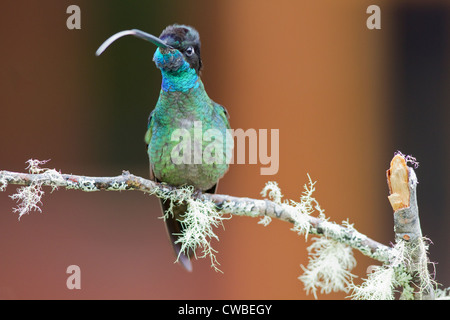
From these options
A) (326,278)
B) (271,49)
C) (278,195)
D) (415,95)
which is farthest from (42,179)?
(415,95)

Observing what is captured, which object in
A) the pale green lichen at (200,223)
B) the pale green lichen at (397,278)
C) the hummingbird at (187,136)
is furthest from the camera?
the hummingbird at (187,136)

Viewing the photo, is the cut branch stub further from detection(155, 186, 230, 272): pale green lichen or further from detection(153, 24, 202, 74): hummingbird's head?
detection(153, 24, 202, 74): hummingbird's head

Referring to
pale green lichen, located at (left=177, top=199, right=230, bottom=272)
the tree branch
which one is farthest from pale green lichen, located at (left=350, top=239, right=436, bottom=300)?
pale green lichen, located at (left=177, top=199, right=230, bottom=272)

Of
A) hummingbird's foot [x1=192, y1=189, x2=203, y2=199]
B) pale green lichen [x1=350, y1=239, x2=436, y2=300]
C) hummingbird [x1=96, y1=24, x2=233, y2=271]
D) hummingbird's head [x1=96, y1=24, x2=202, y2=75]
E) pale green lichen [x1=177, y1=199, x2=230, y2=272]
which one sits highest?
hummingbird's head [x1=96, y1=24, x2=202, y2=75]

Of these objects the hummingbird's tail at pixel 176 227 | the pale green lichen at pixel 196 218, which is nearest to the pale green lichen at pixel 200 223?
the pale green lichen at pixel 196 218

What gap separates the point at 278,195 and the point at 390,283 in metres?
0.35

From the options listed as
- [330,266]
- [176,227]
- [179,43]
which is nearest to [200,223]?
[176,227]

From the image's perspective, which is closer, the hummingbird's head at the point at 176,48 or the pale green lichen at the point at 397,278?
the pale green lichen at the point at 397,278

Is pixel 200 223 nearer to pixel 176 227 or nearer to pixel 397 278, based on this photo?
pixel 176 227

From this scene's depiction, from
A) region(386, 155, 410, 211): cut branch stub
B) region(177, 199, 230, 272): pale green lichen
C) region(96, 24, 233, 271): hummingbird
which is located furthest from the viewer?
region(96, 24, 233, 271): hummingbird

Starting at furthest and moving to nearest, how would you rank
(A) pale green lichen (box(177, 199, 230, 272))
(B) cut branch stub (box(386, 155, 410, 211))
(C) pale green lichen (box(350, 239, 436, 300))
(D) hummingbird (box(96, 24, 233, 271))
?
(D) hummingbird (box(96, 24, 233, 271))
(A) pale green lichen (box(177, 199, 230, 272))
(C) pale green lichen (box(350, 239, 436, 300))
(B) cut branch stub (box(386, 155, 410, 211))

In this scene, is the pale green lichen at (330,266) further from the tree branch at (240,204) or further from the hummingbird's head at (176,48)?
the hummingbird's head at (176,48)

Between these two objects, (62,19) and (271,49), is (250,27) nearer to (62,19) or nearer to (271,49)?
(271,49)

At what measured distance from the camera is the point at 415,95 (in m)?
2.80
